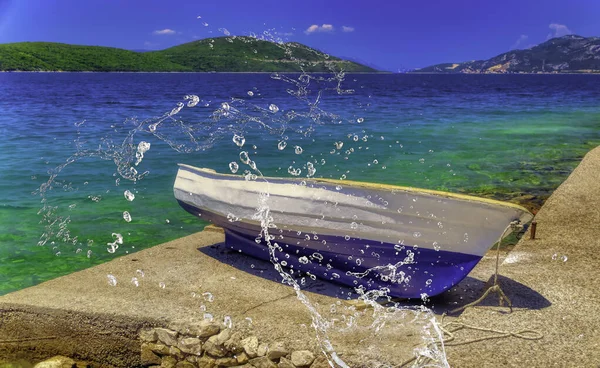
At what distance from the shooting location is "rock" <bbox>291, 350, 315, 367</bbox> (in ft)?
18.2

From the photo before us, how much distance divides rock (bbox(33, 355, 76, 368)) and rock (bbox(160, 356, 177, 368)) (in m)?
1.11

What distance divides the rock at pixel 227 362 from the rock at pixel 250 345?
176 mm

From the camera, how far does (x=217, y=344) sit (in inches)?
233

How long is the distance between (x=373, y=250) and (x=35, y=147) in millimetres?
21051

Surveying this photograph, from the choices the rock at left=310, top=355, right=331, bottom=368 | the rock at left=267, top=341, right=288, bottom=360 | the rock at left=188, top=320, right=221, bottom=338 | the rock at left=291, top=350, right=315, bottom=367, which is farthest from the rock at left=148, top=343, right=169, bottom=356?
the rock at left=310, top=355, right=331, bottom=368

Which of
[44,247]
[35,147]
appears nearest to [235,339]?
[44,247]

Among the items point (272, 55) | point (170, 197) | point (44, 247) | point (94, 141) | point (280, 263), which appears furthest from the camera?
point (272, 55)

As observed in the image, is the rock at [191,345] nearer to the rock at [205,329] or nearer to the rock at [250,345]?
the rock at [205,329]

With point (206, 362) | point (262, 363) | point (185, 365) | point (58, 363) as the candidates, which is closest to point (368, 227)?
point (262, 363)

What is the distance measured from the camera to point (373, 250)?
711 centimetres

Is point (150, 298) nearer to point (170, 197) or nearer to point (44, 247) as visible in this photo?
point (44, 247)

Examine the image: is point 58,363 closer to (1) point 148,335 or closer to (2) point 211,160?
(1) point 148,335

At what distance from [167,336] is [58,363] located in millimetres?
1320

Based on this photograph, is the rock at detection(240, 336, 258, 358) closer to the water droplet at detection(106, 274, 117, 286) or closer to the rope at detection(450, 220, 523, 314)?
the rope at detection(450, 220, 523, 314)
